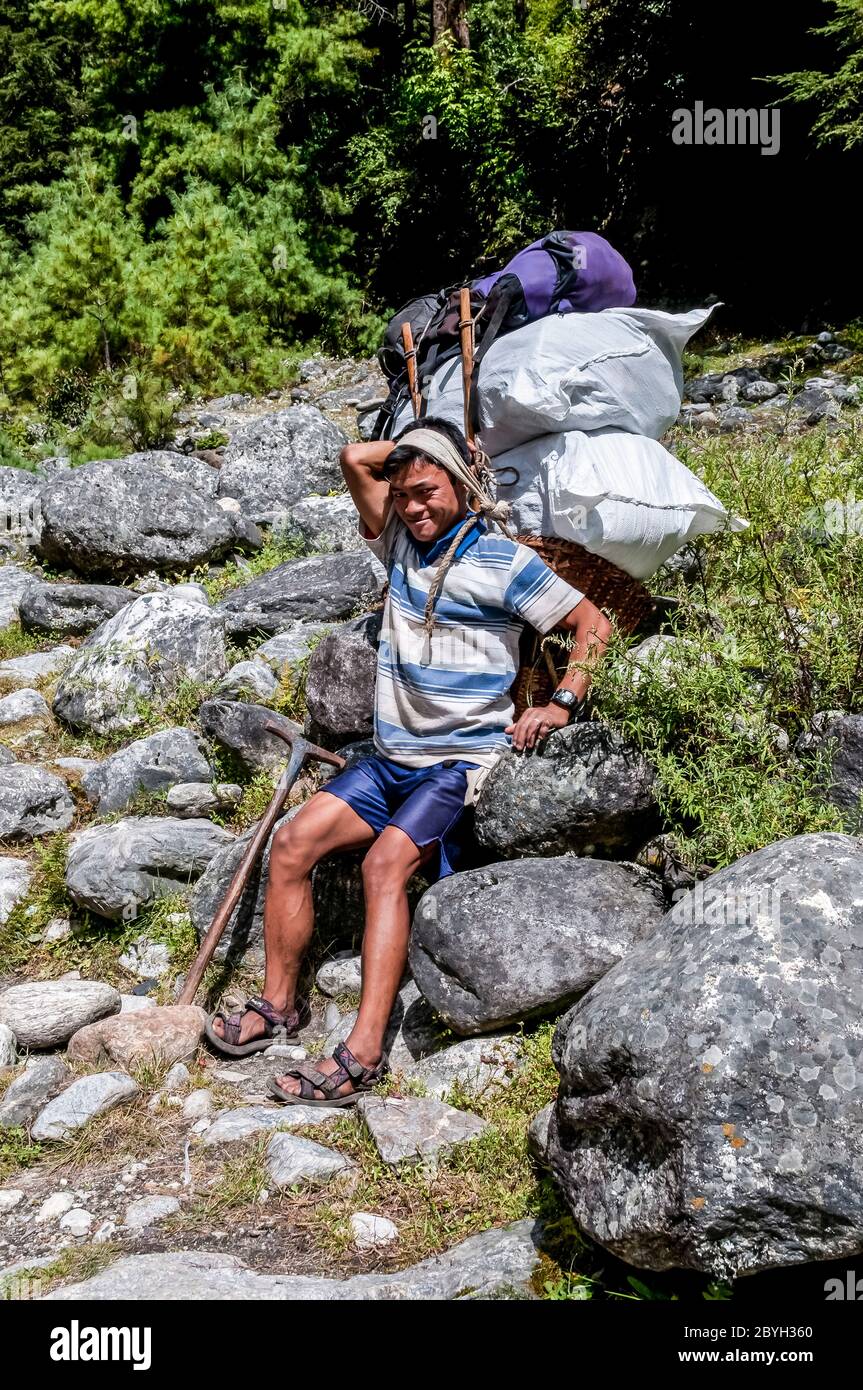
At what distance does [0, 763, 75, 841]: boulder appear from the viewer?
5113 mm

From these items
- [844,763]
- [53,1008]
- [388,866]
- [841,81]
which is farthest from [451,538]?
[841,81]

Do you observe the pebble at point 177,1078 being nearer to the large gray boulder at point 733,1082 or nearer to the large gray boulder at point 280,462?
the large gray boulder at point 733,1082

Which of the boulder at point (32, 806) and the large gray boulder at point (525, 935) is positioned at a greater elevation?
the large gray boulder at point (525, 935)

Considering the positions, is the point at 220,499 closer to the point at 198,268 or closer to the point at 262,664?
the point at 262,664

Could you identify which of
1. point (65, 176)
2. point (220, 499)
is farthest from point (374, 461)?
point (65, 176)

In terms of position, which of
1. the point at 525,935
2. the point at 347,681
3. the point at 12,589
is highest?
the point at 347,681

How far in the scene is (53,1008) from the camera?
4.01 metres

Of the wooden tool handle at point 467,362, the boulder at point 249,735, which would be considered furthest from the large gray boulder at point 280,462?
the wooden tool handle at point 467,362

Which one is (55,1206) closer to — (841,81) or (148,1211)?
(148,1211)

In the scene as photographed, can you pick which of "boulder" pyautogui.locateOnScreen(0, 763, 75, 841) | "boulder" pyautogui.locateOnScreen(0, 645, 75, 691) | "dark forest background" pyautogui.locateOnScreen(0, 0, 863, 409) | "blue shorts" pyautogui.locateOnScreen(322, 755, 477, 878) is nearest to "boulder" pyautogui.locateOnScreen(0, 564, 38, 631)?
"boulder" pyautogui.locateOnScreen(0, 645, 75, 691)

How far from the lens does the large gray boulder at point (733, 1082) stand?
2342 mm

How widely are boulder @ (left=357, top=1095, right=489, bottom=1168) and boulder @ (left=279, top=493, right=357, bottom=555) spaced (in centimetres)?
435

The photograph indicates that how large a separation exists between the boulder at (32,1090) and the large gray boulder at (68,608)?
3.56 meters

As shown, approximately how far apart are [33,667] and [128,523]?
133 centimetres
